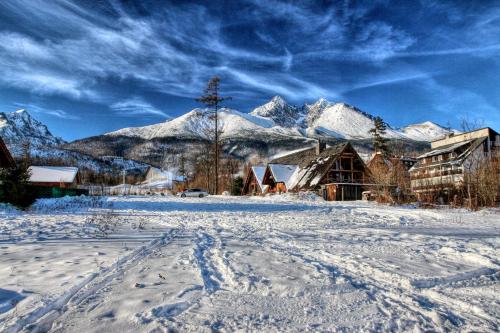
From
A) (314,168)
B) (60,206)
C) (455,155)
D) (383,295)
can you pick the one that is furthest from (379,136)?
(383,295)

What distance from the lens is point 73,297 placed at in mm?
4086

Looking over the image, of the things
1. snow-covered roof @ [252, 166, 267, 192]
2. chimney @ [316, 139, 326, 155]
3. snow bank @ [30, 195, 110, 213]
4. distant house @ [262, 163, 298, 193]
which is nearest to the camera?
snow bank @ [30, 195, 110, 213]

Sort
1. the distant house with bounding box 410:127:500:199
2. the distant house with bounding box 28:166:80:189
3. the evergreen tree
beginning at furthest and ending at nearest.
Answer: the distant house with bounding box 28:166:80:189
the distant house with bounding box 410:127:500:199
the evergreen tree

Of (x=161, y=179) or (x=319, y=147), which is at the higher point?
(x=319, y=147)

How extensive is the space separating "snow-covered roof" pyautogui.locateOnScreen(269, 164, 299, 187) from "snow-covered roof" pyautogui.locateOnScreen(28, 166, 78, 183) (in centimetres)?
3268

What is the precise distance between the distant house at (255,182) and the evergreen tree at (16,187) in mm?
30832

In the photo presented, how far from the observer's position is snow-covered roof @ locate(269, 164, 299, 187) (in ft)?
139

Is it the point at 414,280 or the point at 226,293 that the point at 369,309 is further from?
the point at 226,293

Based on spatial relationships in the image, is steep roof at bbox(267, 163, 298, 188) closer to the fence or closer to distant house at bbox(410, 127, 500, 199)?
distant house at bbox(410, 127, 500, 199)

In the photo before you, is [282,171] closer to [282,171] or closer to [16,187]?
[282,171]

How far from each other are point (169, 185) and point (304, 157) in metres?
73.8

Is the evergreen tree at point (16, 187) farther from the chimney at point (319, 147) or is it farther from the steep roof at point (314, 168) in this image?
the chimney at point (319, 147)

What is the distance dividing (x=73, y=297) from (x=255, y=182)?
45606 mm

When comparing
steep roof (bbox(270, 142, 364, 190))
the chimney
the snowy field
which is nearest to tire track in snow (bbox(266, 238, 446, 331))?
the snowy field
